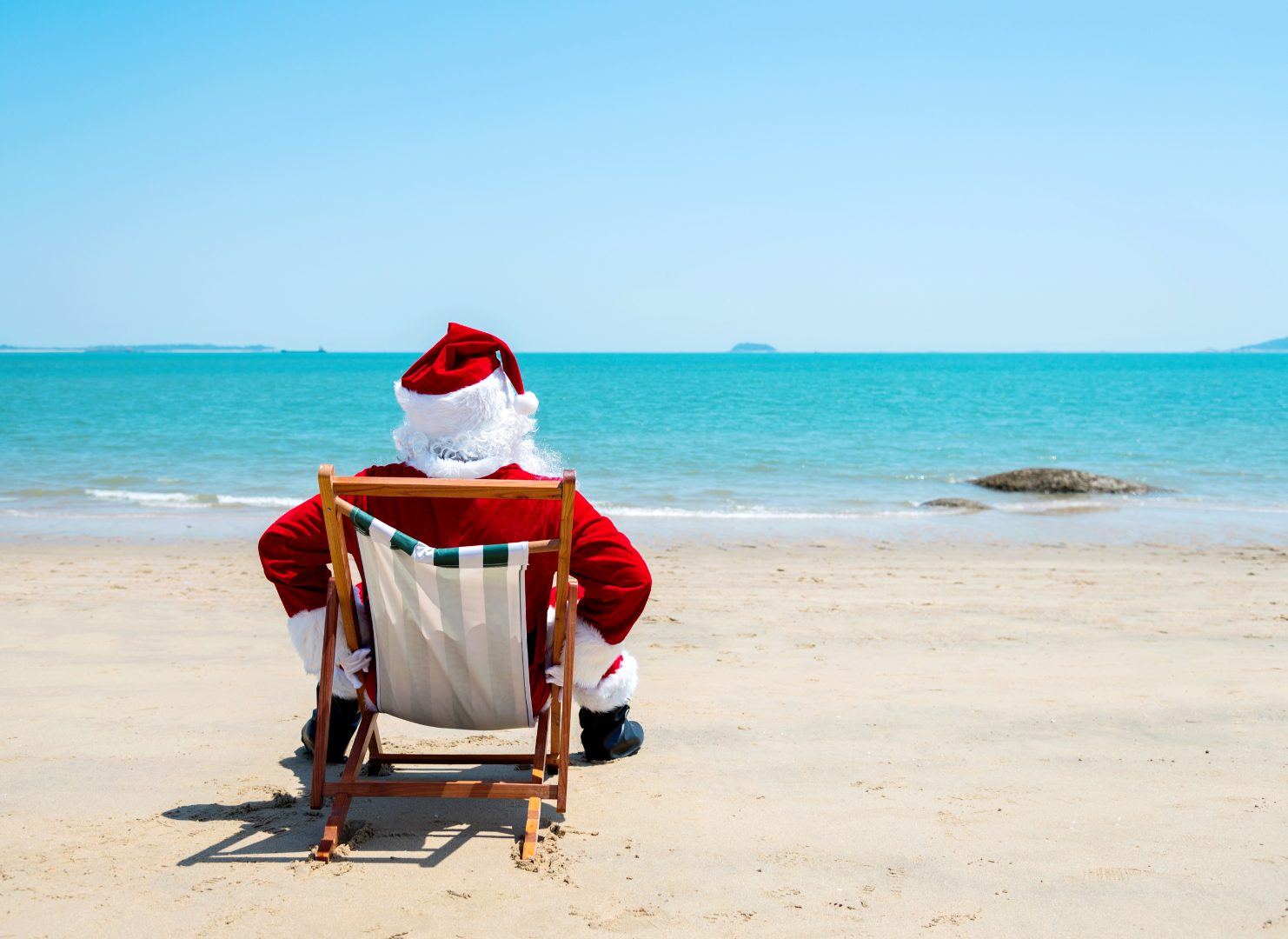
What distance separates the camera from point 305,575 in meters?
2.92

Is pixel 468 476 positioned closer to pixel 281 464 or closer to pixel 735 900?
pixel 735 900

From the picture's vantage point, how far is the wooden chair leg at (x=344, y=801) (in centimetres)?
254

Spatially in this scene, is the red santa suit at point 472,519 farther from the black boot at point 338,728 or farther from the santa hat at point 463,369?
the black boot at point 338,728

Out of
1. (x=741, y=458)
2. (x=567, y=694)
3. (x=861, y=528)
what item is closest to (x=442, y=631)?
(x=567, y=694)

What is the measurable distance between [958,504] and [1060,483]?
2255mm

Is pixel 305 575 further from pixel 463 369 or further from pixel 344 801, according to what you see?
pixel 463 369

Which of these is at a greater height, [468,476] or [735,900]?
[468,476]

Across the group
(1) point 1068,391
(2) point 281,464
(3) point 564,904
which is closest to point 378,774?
(3) point 564,904

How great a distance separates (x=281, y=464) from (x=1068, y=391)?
45.5 m

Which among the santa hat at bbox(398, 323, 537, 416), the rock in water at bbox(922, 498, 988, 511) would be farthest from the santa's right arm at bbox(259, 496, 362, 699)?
the rock in water at bbox(922, 498, 988, 511)

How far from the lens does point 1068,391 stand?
51000mm

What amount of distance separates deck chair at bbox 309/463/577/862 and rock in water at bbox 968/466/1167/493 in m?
12.3

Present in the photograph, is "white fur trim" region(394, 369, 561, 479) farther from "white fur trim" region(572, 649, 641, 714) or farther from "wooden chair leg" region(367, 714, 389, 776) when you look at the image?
"wooden chair leg" region(367, 714, 389, 776)

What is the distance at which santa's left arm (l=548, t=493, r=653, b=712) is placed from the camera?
2828mm
